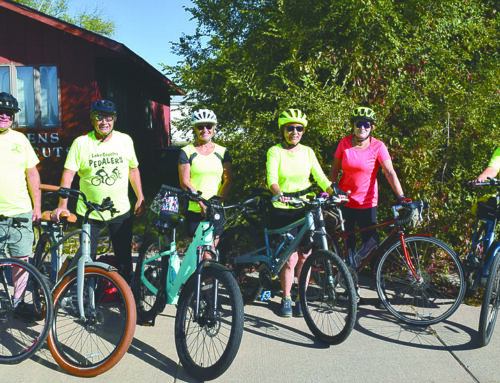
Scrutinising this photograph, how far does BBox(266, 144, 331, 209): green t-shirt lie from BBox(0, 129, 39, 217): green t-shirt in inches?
81.7

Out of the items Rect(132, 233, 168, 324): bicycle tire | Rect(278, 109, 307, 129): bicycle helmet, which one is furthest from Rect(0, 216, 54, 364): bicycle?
Rect(278, 109, 307, 129): bicycle helmet

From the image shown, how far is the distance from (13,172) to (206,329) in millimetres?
2105

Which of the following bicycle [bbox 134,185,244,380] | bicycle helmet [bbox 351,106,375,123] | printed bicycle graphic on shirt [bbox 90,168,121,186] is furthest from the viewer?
bicycle helmet [bbox 351,106,375,123]

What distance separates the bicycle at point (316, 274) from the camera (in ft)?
12.6

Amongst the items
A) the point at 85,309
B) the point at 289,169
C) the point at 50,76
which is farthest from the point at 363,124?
the point at 50,76

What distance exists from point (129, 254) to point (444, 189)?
363 cm

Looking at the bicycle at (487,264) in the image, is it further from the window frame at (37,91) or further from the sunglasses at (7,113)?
the window frame at (37,91)

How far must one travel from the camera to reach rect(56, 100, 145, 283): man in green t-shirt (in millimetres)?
4223

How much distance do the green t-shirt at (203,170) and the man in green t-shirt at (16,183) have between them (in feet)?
4.33

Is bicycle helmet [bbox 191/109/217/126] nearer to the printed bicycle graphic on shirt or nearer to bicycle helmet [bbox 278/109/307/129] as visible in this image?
bicycle helmet [bbox 278/109/307/129]

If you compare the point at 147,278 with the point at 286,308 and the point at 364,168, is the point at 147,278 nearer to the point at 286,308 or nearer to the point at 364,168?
the point at 286,308

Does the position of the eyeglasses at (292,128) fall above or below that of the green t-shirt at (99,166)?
above

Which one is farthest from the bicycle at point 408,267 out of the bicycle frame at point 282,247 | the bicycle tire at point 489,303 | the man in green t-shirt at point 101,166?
the man in green t-shirt at point 101,166

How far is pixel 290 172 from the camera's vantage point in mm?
4539
